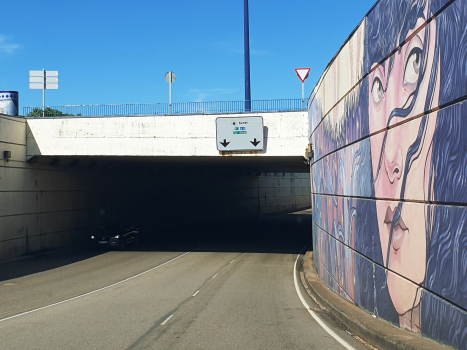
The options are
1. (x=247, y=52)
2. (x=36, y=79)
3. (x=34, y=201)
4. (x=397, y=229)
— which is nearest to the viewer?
(x=397, y=229)

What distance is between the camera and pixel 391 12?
7.90m

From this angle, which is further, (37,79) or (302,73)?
(37,79)

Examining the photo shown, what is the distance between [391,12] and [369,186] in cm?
325

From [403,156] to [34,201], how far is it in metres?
20.6

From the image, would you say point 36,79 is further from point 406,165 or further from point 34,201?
point 406,165

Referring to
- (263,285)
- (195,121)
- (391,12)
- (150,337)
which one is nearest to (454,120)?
(391,12)

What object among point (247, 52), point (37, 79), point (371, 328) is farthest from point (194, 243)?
point (371, 328)

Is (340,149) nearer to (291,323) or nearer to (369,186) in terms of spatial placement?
(369,186)

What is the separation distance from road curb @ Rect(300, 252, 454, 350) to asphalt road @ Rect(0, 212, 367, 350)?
0.87 ft

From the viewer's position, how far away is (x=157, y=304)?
12.1 metres

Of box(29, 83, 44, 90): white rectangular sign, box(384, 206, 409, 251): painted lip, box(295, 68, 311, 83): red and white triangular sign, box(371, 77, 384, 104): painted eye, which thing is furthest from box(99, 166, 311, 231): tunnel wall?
box(384, 206, 409, 251): painted lip

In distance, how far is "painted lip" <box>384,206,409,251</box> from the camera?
24.8 ft

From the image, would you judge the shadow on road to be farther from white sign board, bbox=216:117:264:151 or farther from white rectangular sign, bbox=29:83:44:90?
white rectangular sign, bbox=29:83:44:90

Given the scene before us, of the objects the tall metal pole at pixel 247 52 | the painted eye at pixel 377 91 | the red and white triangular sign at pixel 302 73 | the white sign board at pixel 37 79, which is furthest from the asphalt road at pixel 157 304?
the tall metal pole at pixel 247 52
